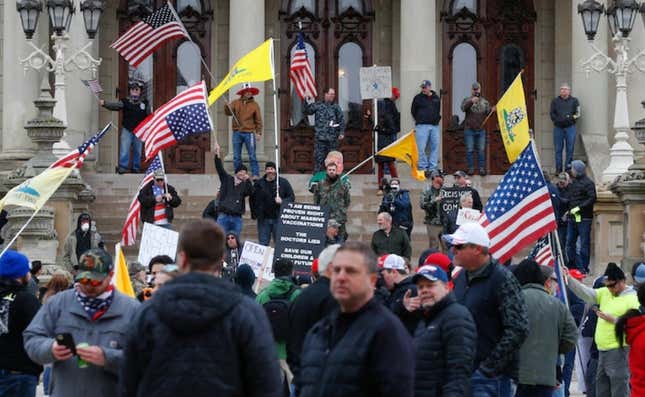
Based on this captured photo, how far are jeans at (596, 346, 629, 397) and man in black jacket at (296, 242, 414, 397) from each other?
280 inches

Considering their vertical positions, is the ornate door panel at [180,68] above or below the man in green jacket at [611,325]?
above

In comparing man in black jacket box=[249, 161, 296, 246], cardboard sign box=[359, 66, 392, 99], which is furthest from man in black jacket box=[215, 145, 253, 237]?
cardboard sign box=[359, 66, 392, 99]

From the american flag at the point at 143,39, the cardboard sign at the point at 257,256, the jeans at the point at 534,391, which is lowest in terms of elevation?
the jeans at the point at 534,391

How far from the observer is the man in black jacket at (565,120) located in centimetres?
3219

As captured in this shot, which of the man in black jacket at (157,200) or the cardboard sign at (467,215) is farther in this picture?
the man in black jacket at (157,200)

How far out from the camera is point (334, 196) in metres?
23.4

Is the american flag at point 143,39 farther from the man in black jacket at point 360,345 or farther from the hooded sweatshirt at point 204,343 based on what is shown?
the hooded sweatshirt at point 204,343

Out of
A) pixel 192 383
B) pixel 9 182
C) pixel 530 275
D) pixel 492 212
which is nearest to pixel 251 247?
pixel 492 212

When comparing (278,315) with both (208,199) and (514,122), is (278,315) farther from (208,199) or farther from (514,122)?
(208,199)

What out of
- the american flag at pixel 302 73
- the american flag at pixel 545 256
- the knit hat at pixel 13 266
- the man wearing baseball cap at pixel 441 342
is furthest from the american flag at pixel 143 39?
the man wearing baseball cap at pixel 441 342

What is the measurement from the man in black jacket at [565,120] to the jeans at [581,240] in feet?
18.6

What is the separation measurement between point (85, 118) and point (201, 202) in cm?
396

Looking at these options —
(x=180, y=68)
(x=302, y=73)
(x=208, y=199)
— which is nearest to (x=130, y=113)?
(x=208, y=199)

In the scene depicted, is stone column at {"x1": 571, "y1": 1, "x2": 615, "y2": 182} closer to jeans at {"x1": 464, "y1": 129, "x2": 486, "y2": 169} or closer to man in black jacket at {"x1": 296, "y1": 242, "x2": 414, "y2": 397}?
jeans at {"x1": 464, "y1": 129, "x2": 486, "y2": 169}
